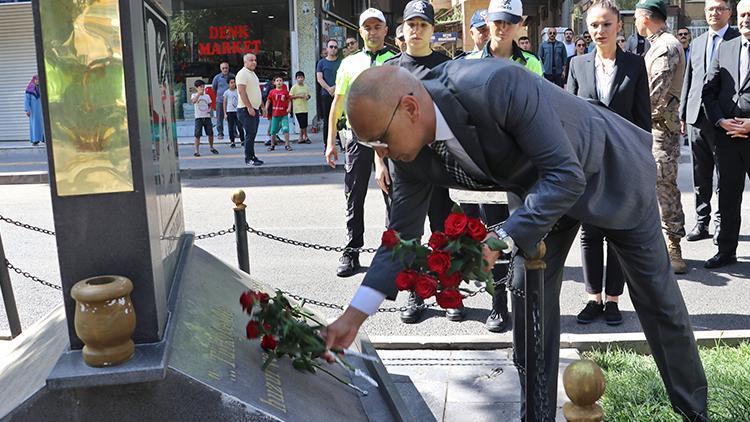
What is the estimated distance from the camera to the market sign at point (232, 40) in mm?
20938

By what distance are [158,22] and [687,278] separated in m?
4.60

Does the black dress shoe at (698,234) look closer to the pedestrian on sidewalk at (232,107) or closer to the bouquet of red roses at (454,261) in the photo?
the bouquet of red roses at (454,261)

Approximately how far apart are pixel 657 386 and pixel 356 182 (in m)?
3.15

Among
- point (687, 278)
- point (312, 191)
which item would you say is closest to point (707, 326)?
point (687, 278)

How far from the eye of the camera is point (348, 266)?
6527 millimetres

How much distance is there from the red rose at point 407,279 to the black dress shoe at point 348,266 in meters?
4.02

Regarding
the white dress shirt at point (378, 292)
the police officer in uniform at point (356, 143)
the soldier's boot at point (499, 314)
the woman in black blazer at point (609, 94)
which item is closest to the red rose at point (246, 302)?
the white dress shirt at point (378, 292)

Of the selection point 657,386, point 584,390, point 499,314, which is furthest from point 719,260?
point 584,390

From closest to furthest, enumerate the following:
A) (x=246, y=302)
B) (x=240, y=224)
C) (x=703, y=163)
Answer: (x=246, y=302)
(x=240, y=224)
(x=703, y=163)

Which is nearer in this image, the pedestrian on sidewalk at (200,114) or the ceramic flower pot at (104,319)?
the ceramic flower pot at (104,319)

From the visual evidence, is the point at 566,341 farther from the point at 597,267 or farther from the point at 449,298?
the point at 449,298

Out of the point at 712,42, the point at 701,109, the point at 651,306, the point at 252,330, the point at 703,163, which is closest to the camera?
the point at 252,330

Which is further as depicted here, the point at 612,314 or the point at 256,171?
the point at 256,171

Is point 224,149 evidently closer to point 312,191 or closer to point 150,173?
point 312,191
